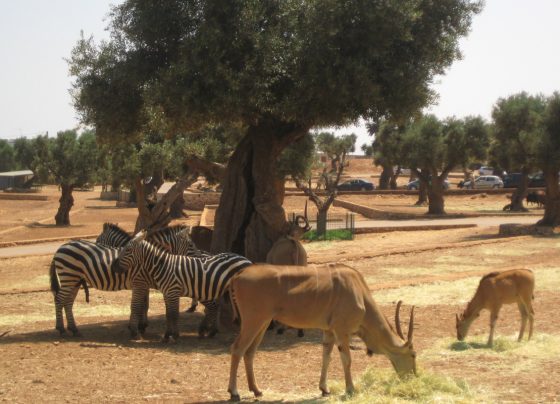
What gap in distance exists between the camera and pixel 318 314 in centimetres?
1002

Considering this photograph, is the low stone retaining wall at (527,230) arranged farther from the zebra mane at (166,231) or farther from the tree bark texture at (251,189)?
the zebra mane at (166,231)

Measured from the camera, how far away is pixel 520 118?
137 feet

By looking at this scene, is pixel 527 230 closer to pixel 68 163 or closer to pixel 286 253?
pixel 286 253

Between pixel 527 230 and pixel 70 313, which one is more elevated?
pixel 527 230

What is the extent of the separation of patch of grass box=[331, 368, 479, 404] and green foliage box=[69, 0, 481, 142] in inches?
266

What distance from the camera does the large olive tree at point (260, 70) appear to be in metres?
15.2

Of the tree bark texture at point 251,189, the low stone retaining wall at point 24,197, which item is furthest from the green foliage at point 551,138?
the low stone retaining wall at point 24,197

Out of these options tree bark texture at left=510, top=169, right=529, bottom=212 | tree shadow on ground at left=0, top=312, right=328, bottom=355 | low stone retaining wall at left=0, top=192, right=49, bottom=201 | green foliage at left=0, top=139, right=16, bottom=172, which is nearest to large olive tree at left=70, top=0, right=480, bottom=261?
tree shadow on ground at left=0, top=312, right=328, bottom=355

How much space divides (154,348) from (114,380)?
2683mm

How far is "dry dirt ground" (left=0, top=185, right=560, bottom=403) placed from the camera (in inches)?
408

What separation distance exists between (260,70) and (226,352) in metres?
5.39

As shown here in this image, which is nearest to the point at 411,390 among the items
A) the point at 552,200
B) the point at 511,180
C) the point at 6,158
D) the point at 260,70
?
the point at 260,70

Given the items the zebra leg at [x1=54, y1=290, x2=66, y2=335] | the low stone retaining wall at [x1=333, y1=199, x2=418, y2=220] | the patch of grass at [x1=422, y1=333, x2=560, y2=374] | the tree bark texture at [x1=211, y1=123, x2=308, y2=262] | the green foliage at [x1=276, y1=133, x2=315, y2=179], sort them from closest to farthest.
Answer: the patch of grass at [x1=422, y1=333, x2=560, y2=374] < the zebra leg at [x1=54, y1=290, x2=66, y2=335] < the tree bark texture at [x1=211, y1=123, x2=308, y2=262] < the green foliage at [x1=276, y1=133, x2=315, y2=179] < the low stone retaining wall at [x1=333, y1=199, x2=418, y2=220]

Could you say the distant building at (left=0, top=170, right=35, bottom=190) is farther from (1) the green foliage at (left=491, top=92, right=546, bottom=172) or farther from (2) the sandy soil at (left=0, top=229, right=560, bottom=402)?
(2) the sandy soil at (left=0, top=229, right=560, bottom=402)
